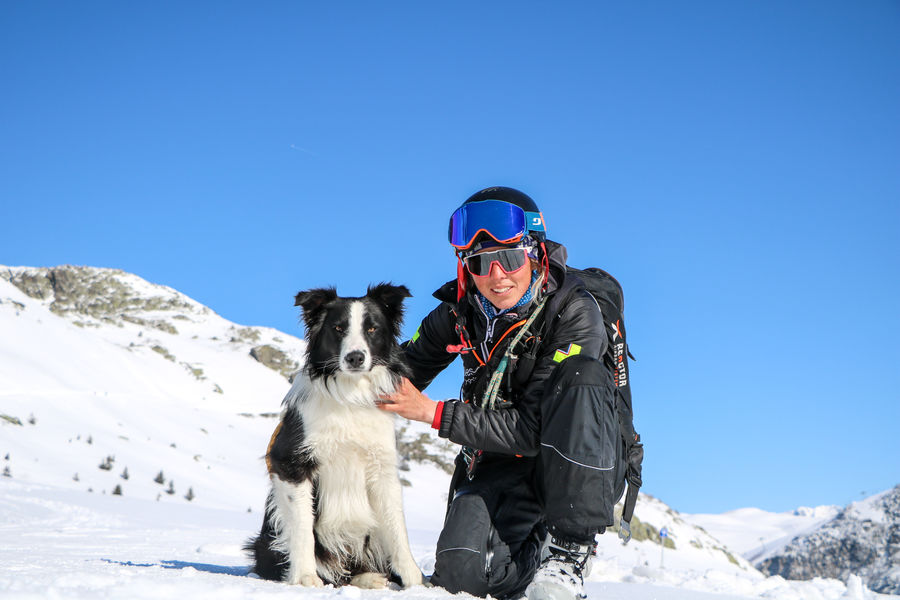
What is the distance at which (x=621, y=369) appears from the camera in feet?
13.5

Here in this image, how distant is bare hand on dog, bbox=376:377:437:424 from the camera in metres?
3.76

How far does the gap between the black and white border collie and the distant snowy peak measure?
40.1m

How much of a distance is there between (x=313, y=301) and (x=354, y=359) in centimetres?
51

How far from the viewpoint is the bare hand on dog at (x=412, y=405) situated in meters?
3.76

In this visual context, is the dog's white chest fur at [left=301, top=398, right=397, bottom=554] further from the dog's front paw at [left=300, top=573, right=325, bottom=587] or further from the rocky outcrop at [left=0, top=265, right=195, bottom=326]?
the rocky outcrop at [left=0, top=265, right=195, bottom=326]

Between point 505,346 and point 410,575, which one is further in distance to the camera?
point 505,346

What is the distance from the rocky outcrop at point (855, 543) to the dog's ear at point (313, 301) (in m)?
17.7

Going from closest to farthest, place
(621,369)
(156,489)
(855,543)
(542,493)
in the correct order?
(542,493), (621,369), (156,489), (855,543)

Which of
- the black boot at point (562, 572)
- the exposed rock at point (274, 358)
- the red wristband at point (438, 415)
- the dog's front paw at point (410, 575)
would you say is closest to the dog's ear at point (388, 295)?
the red wristband at point (438, 415)

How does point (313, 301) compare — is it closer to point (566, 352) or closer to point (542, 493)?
point (566, 352)

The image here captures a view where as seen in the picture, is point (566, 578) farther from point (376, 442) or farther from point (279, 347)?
point (279, 347)

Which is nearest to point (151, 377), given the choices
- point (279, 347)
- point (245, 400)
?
point (245, 400)

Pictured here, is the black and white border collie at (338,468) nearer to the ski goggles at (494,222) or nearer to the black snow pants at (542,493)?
the black snow pants at (542,493)

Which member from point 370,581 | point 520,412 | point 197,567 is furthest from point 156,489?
point 520,412
